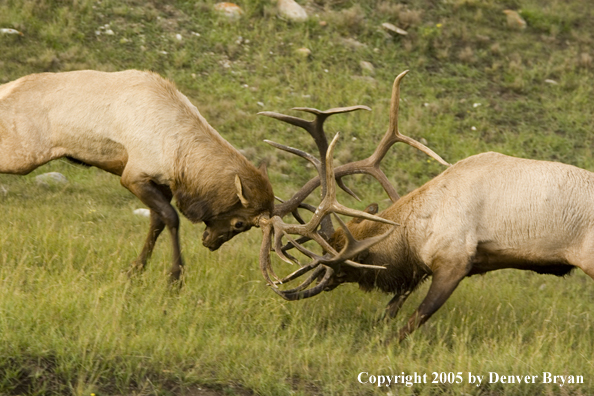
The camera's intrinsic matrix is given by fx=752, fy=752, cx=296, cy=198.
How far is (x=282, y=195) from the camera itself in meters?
10.0

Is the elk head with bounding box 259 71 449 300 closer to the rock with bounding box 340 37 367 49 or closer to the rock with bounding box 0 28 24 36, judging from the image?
the rock with bounding box 340 37 367 49

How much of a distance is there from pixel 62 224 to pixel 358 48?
7.40m

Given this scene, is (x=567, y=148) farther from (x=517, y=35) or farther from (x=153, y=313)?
(x=153, y=313)

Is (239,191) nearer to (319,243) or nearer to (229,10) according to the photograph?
(319,243)

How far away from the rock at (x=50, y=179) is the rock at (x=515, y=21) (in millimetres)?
9810

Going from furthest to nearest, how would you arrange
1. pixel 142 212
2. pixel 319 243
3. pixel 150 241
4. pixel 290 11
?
pixel 290 11 → pixel 142 212 → pixel 150 241 → pixel 319 243

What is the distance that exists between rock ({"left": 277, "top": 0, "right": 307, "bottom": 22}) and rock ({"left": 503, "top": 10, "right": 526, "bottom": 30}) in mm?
4377

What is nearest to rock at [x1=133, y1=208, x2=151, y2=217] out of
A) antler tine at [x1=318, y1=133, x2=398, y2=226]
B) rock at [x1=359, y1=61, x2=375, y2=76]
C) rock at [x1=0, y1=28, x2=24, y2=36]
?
antler tine at [x1=318, y1=133, x2=398, y2=226]

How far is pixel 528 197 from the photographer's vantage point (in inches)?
245

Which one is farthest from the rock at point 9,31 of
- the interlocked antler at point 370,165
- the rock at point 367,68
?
the interlocked antler at point 370,165

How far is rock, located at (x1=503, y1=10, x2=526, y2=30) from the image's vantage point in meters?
15.3

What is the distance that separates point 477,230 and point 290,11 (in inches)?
339

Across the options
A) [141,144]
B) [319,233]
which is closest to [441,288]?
[319,233]

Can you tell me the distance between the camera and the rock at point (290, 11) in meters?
13.8
